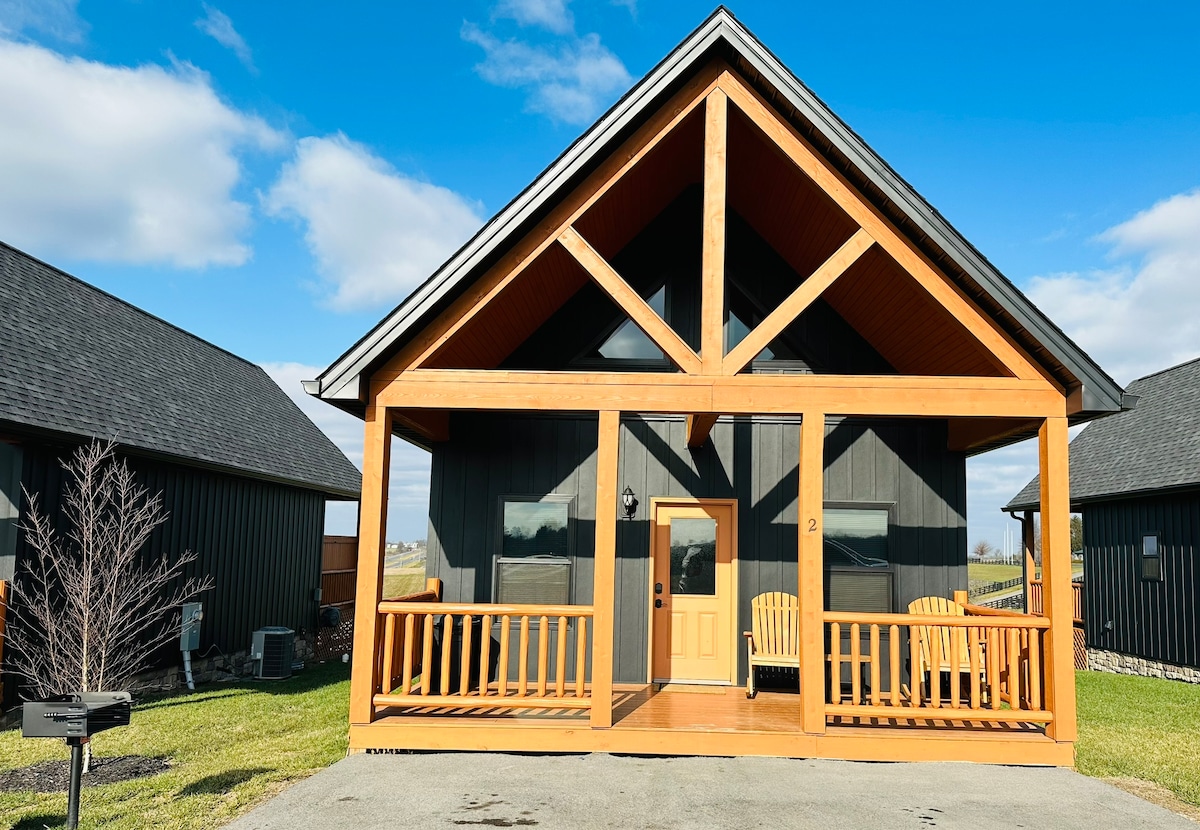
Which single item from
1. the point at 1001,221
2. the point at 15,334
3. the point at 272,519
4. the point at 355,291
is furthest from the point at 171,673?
the point at 355,291

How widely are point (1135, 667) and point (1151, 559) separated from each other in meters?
2.12

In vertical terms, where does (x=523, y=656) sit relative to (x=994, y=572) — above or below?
above

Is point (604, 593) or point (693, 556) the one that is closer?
point (604, 593)

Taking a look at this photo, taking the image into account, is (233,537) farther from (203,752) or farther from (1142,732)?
(1142,732)

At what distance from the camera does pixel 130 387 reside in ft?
39.5

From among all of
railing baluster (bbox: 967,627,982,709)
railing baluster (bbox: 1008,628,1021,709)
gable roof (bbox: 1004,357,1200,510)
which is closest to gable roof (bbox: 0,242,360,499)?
railing baluster (bbox: 967,627,982,709)

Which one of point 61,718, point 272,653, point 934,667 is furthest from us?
point 272,653

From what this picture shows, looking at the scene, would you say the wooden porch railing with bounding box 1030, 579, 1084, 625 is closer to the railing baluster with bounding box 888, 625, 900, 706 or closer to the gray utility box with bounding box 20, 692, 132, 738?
the railing baluster with bounding box 888, 625, 900, 706

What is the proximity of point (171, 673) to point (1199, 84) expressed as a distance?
2147 centimetres

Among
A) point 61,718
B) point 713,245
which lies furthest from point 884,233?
point 61,718

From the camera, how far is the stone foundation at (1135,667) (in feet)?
44.7

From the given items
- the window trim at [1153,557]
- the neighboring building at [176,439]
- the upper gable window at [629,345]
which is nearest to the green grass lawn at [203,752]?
the neighboring building at [176,439]

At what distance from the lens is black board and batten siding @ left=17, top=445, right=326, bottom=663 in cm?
1107

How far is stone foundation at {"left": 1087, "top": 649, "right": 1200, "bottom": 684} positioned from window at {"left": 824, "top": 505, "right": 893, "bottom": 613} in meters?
7.78
